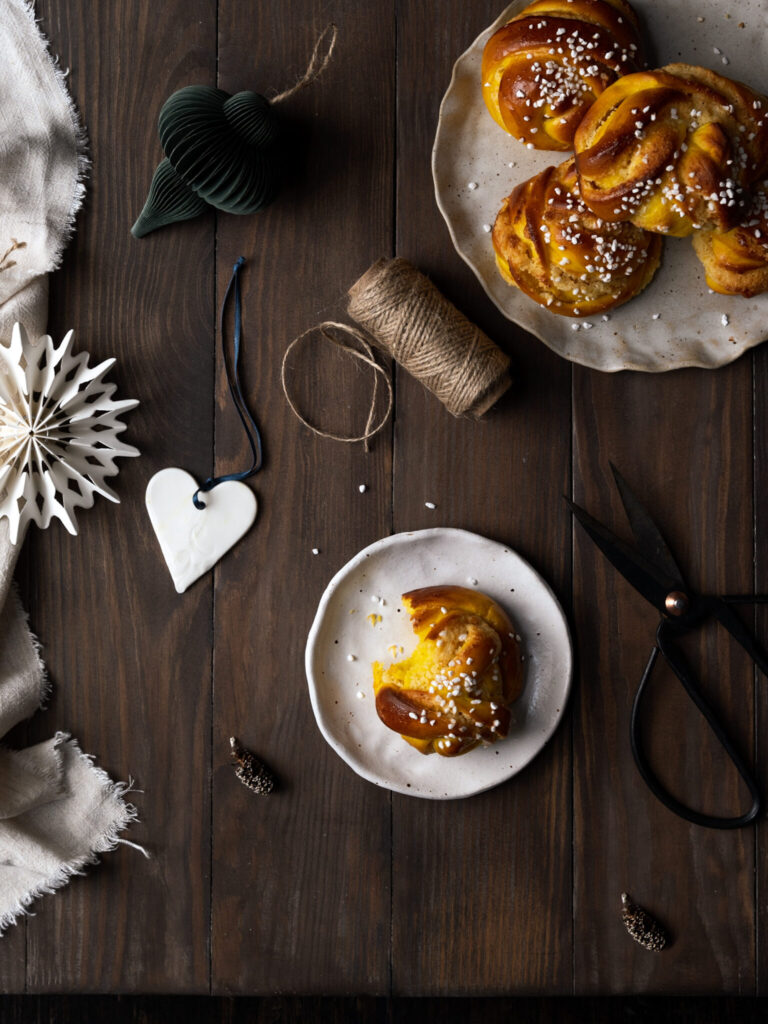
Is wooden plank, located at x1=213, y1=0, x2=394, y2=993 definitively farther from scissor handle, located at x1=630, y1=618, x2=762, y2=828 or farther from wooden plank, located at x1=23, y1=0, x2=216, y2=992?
scissor handle, located at x1=630, y1=618, x2=762, y2=828

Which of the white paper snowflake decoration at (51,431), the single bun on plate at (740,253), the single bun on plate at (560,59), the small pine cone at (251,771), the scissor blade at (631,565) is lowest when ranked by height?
the small pine cone at (251,771)

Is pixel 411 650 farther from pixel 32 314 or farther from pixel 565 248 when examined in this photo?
pixel 32 314

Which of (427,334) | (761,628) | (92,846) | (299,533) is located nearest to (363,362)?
(427,334)

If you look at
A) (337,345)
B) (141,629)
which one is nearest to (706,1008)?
(141,629)

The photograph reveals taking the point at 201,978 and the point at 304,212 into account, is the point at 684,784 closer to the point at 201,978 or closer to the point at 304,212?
the point at 201,978

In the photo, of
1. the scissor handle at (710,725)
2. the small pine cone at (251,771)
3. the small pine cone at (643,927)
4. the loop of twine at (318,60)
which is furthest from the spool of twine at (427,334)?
the small pine cone at (643,927)

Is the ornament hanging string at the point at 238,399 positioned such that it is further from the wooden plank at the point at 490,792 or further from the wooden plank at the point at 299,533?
the wooden plank at the point at 490,792
